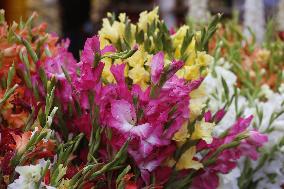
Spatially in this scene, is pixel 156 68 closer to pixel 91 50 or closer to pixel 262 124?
pixel 91 50

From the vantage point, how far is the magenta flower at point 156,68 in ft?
2.64

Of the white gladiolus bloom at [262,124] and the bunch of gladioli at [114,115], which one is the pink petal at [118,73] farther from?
the white gladiolus bloom at [262,124]

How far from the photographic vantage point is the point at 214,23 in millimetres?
924

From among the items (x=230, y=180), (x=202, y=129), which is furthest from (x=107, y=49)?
(x=230, y=180)

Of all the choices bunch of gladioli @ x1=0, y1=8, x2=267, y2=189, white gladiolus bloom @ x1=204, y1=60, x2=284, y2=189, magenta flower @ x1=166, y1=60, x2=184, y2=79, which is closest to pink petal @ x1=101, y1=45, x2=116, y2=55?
bunch of gladioli @ x1=0, y1=8, x2=267, y2=189

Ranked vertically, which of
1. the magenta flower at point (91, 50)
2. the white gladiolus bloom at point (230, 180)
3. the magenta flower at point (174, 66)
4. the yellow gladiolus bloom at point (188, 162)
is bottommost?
the white gladiolus bloom at point (230, 180)

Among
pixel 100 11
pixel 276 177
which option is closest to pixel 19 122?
pixel 276 177

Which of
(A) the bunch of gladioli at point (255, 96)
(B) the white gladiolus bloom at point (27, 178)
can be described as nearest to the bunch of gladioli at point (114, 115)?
(B) the white gladiolus bloom at point (27, 178)

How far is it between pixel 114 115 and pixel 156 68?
0.08 m

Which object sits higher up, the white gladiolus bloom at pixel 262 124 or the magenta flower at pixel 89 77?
the magenta flower at pixel 89 77

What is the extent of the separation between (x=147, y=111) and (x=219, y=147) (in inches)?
6.4

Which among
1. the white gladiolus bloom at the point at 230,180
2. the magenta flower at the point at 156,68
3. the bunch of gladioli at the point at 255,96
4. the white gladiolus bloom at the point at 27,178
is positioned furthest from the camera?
the bunch of gladioli at the point at 255,96

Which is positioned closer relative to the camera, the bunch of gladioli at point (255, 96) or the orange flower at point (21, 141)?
the orange flower at point (21, 141)

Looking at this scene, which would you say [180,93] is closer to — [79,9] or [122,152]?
[122,152]
